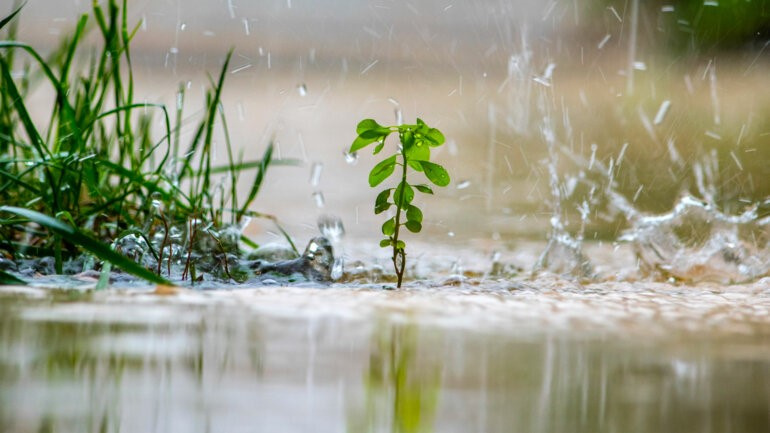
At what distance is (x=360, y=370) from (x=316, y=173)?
96.7 inches

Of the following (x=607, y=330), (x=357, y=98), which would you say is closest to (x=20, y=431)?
(x=607, y=330)

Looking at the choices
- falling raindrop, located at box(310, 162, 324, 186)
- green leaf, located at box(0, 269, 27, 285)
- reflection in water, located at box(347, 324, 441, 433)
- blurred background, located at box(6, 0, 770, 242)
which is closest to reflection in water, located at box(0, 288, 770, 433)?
reflection in water, located at box(347, 324, 441, 433)

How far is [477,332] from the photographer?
0.73 metres

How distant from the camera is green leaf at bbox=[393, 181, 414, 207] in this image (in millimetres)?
1206

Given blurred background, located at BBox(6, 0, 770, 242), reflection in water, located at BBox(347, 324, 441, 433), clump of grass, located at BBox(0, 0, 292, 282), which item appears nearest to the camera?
reflection in water, located at BBox(347, 324, 441, 433)

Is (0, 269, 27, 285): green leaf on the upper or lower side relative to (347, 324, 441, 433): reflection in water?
lower

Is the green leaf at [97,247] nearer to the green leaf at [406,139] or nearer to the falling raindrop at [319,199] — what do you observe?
the green leaf at [406,139]

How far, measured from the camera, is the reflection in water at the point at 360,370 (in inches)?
17.0

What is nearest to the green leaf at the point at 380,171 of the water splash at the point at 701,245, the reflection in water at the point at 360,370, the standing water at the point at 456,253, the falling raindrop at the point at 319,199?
the standing water at the point at 456,253

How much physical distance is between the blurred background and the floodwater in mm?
1474

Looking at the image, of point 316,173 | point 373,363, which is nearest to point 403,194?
point 373,363

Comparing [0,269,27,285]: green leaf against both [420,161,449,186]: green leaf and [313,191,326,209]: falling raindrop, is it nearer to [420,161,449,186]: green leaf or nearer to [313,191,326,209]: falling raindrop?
[420,161,449,186]: green leaf

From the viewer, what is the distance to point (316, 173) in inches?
118

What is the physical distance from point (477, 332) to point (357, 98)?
7.26 feet
